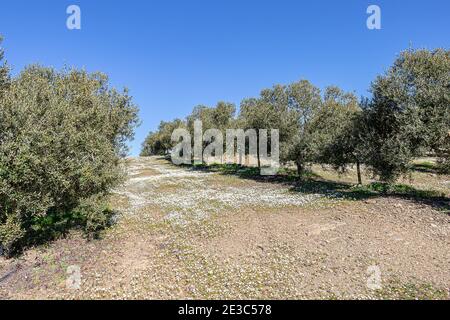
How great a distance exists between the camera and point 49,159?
16359mm

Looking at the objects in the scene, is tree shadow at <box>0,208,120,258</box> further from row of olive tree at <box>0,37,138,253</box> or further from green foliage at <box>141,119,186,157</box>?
green foliage at <box>141,119,186,157</box>

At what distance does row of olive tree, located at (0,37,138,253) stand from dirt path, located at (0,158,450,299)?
2.55 metres

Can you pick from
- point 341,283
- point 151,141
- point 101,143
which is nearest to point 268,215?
point 341,283

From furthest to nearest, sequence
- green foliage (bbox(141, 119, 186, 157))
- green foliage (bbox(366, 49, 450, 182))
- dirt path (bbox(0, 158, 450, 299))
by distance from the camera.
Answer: green foliage (bbox(141, 119, 186, 157)) → green foliage (bbox(366, 49, 450, 182)) → dirt path (bbox(0, 158, 450, 299))

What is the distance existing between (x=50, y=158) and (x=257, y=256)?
12862 millimetres

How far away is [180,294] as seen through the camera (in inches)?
539

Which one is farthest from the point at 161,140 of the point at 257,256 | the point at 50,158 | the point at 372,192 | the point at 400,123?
the point at 257,256

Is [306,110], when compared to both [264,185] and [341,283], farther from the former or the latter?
[341,283]

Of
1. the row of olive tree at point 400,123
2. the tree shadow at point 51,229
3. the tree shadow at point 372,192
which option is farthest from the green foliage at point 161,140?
the tree shadow at point 51,229

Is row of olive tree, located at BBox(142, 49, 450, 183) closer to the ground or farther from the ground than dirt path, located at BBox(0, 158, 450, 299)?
farther from the ground

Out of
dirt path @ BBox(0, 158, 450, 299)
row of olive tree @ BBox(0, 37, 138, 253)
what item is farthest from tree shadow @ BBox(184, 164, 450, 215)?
row of olive tree @ BBox(0, 37, 138, 253)

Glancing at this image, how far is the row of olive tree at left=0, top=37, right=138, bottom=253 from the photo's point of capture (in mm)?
15359

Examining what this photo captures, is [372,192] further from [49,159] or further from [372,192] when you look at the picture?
[49,159]

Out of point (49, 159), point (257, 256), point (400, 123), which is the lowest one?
point (257, 256)
